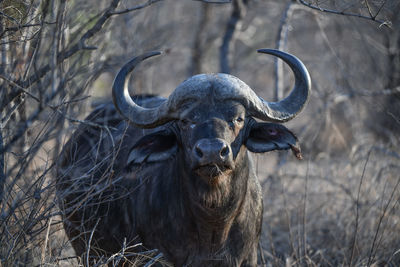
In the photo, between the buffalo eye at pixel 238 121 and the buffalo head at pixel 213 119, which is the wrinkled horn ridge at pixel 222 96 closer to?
the buffalo head at pixel 213 119

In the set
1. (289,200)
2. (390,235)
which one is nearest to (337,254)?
(390,235)

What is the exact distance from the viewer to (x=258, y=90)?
465 inches

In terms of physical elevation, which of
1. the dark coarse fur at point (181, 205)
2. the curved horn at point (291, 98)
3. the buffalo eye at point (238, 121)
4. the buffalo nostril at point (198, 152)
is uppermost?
the curved horn at point (291, 98)

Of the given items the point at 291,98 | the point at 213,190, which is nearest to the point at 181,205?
the point at 213,190

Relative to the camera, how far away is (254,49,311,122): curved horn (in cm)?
379

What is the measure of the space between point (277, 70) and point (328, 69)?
6.25 meters

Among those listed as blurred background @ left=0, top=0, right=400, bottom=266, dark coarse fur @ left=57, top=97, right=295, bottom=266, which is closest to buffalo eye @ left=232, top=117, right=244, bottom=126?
dark coarse fur @ left=57, top=97, right=295, bottom=266

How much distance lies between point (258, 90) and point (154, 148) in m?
8.17

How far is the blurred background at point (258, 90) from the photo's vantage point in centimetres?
352

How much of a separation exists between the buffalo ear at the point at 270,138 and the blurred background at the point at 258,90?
2.23ft

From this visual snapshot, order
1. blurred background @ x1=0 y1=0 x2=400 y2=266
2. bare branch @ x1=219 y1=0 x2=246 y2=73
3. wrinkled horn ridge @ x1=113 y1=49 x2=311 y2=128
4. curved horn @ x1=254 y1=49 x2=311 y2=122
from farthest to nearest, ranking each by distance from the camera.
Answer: bare branch @ x1=219 y1=0 x2=246 y2=73, curved horn @ x1=254 y1=49 x2=311 y2=122, wrinkled horn ridge @ x1=113 y1=49 x2=311 y2=128, blurred background @ x1=0 y1=0 x2=400 y2=266

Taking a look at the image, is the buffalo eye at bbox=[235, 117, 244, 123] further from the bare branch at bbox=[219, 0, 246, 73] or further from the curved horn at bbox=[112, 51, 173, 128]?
the bare branch at bbox=[219, 0, 246, 73]

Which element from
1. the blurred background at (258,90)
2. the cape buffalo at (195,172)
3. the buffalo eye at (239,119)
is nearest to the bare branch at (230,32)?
the blurred background at (258,90)

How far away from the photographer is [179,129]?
385cm
